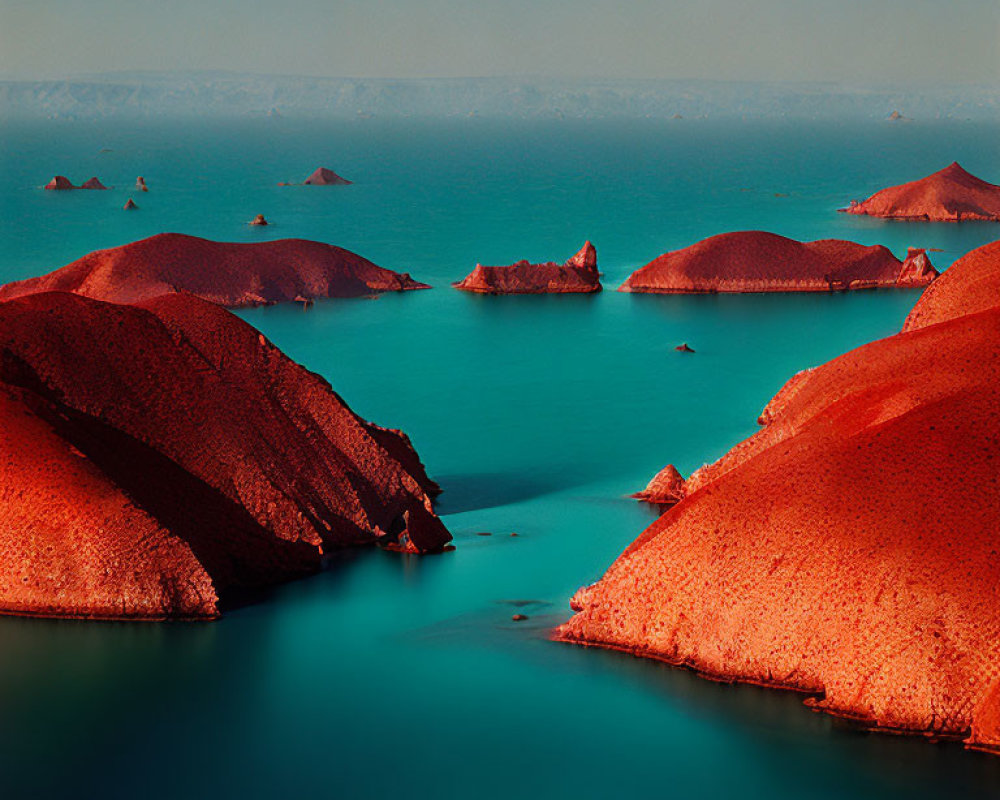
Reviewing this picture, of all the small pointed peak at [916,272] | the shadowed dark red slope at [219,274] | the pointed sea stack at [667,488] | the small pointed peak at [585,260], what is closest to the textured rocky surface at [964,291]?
the pointed sea stack at [667,488]

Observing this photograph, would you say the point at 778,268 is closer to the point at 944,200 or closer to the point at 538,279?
the point at 538,279

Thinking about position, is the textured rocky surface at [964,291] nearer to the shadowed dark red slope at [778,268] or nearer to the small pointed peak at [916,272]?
the shadowed dark red slope at [778,268]

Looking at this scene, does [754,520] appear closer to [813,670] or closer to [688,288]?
[813,670]

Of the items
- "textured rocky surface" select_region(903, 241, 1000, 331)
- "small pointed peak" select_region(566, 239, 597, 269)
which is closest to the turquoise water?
"textured rocky surface" select_region(903, 241, 1000, 331)

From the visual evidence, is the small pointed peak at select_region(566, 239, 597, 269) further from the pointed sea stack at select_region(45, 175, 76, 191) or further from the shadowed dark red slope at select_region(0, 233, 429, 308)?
the pointed sea stack at select_region(45, 175, 76, 191)

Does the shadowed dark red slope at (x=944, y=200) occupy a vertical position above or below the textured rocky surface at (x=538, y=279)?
above

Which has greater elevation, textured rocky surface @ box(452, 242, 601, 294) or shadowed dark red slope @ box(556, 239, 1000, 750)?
textured rocky surface @ box(452, 242, 601, 294)
